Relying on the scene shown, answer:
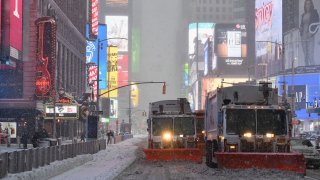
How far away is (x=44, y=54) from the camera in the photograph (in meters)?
63.8

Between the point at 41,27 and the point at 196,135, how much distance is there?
32.0m

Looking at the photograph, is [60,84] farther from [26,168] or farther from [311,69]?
[311,69]

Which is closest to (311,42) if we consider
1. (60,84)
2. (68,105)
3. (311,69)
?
(311,69)

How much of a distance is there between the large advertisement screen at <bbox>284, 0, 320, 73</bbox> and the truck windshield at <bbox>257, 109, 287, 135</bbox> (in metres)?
107

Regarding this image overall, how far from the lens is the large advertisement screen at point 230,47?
18762 cm

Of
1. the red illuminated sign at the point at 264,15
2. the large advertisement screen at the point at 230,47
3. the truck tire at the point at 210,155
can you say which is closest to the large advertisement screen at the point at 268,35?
the red illuminated sign at the point at 264,15

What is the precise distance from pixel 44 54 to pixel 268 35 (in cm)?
9545

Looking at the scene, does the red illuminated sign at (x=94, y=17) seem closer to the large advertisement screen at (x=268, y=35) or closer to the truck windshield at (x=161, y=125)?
the large advertisement screen at (x=268, y=35)

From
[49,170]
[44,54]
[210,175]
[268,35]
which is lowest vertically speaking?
[210,175]

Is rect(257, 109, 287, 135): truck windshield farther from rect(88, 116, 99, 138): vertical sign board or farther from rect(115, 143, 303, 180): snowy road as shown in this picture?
rect(88, 116, 99, 138): vertical sign board

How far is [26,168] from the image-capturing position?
21.7 metres

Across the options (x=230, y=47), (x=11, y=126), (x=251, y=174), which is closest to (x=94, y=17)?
(x=11, y=126)

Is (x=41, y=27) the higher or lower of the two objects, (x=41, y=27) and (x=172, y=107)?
the higher

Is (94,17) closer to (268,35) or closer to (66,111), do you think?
(66,111)
